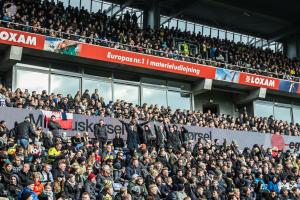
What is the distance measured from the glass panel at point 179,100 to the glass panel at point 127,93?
2066 millimetres

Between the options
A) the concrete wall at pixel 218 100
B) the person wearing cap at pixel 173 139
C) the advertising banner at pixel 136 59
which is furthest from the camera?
the concrete wall at pixel 218 100

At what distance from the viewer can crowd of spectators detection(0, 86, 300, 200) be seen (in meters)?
11.7

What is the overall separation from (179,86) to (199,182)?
13447 mm

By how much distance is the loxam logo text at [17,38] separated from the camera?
20.9 m

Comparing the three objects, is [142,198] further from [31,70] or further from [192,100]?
[192,100]

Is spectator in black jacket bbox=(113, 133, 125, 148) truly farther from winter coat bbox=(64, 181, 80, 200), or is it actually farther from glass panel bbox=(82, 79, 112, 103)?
glass panel bbox=(82, 79, 112, 103)

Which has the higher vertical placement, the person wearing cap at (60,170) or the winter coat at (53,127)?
the winter coat at (53,127)

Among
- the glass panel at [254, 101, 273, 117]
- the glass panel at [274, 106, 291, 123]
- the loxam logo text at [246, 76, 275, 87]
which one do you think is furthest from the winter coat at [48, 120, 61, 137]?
the glass panel at [274, 106, 291, 123]

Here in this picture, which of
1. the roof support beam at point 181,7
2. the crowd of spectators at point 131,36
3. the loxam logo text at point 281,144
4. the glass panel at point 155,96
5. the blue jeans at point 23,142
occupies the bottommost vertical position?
the blue jeans at point 23,142

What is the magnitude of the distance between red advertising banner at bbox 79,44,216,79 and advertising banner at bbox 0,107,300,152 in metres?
4.61

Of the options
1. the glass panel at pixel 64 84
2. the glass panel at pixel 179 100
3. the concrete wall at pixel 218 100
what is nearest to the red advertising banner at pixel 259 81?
the concrete wall at pixel 218 100

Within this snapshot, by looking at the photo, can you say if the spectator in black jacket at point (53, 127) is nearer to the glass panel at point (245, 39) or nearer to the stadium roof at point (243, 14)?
the stadium roof at point (243, 14)

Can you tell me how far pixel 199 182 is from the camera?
14.7 metres

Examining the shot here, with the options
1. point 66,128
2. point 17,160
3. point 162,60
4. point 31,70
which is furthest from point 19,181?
point 162,60
